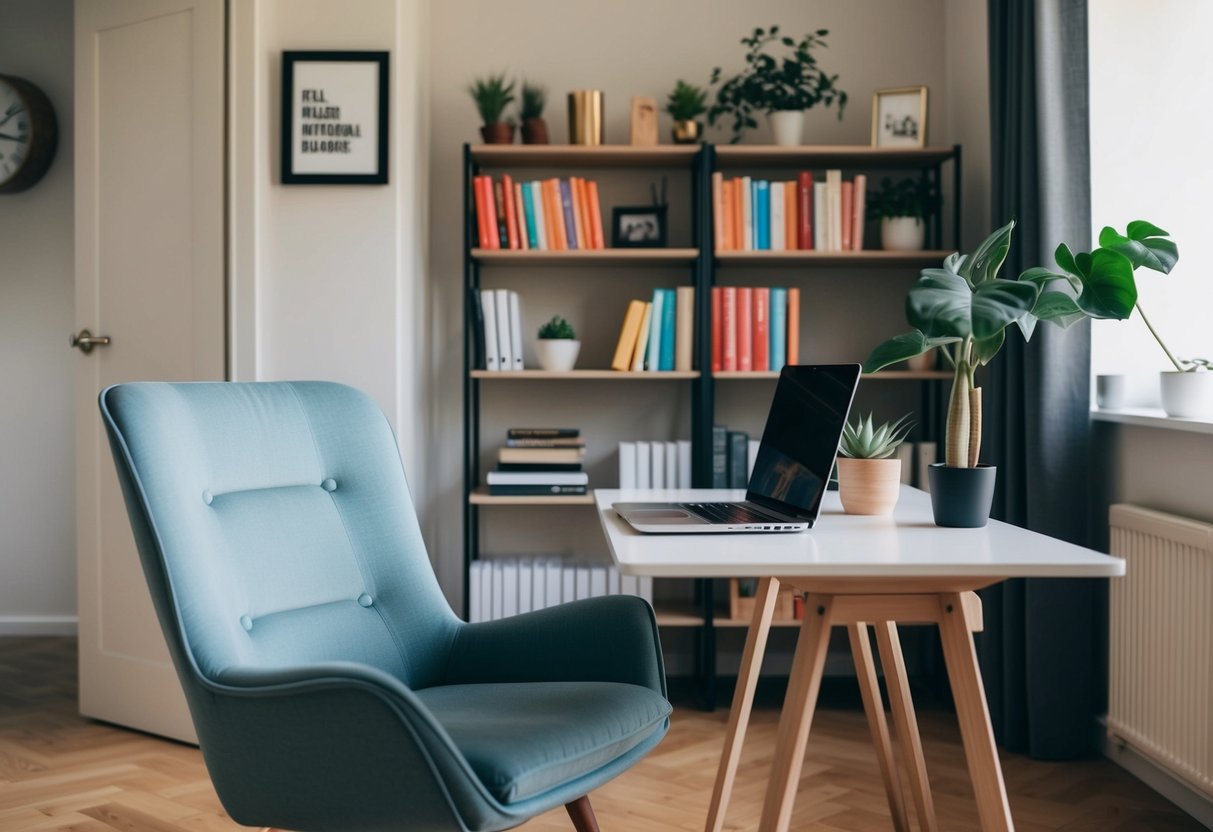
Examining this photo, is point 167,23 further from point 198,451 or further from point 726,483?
point 726,483

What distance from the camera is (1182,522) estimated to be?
2117mm

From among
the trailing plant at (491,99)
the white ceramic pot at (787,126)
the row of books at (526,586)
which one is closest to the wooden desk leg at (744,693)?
the row of books at (526,586)

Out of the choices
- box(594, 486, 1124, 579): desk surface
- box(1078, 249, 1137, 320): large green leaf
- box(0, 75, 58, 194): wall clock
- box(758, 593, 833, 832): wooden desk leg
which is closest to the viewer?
box(594, 486, 1124, 579): desk surface

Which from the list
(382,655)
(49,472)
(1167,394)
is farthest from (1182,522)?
(49,472)

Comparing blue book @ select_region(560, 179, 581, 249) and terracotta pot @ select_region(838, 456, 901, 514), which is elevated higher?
blue book @ select_region(560, 179, 581, 249)

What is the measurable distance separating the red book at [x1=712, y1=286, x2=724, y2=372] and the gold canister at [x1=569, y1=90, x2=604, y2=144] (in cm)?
58

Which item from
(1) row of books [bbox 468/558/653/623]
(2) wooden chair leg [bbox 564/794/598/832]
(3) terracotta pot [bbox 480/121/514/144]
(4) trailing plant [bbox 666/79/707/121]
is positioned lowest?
(2) wooden chair leg [bbox 564/794/598/832]

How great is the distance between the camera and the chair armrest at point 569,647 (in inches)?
66.0

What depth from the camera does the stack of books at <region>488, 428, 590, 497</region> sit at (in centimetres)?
305

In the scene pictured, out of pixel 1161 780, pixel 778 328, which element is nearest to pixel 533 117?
pixel 778 328

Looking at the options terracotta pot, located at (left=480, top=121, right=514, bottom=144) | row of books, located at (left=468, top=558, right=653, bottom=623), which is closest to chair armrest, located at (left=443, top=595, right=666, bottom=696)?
row of books, located at (left=468, top=558, right=653, bottom=623)

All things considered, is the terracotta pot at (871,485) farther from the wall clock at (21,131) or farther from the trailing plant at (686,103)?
the wall clock at (21,131)

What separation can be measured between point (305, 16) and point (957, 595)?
229 cm

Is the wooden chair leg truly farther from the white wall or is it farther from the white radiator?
→ the white wall
